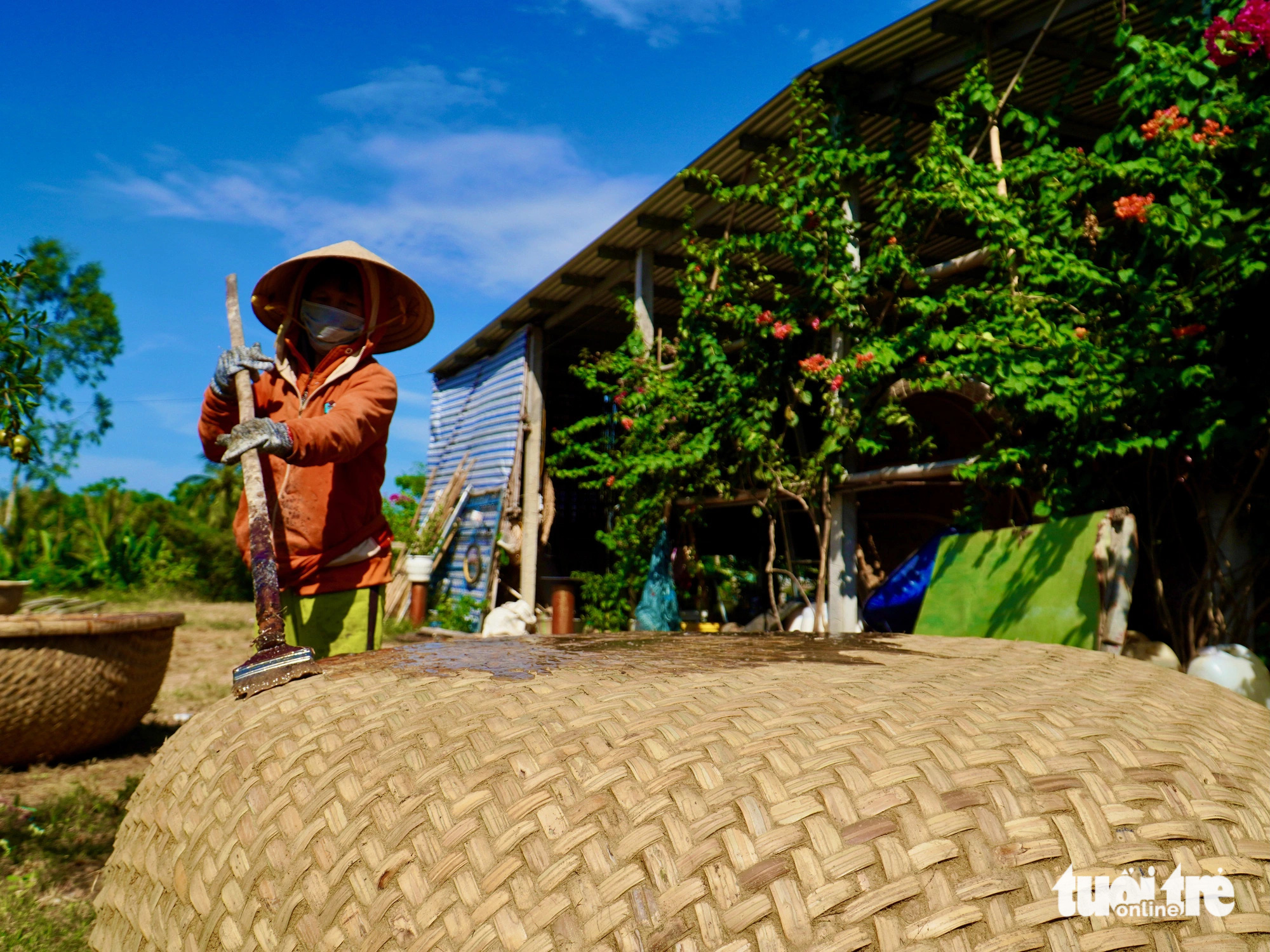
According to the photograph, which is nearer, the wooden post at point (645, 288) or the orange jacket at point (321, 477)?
the orange jacket at point (321, 477)

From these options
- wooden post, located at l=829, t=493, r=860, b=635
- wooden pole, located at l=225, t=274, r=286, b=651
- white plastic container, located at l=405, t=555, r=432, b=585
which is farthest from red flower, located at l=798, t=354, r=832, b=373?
white plastic container, located at l=405, t=555, r=432, b=585

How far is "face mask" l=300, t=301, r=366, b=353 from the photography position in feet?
7.73

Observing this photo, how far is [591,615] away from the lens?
27.6 ft

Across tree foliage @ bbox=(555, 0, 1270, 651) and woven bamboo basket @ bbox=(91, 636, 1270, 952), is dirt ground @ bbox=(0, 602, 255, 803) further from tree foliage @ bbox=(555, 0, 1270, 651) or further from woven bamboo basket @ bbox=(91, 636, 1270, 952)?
tree foliage @ bbox=(555, 0, 1270, 651)

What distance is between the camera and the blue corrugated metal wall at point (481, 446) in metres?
11.0

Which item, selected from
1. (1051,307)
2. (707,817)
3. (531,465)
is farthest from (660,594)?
(707,817)

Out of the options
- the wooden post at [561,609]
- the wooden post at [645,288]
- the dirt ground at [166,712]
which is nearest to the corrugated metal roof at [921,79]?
the wooden post at [645,288]

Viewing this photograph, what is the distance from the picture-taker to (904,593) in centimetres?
A: 504

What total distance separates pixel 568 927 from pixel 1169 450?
375 cm

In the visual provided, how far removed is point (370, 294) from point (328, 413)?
1.45 feet

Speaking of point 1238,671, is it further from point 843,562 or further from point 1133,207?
point 843,562

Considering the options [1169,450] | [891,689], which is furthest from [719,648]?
[1169,450]

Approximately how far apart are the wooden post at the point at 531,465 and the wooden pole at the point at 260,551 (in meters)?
8.69

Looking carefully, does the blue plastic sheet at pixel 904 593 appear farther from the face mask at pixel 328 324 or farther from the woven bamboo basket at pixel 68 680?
the woven bamboo basket at pixel 68 680
